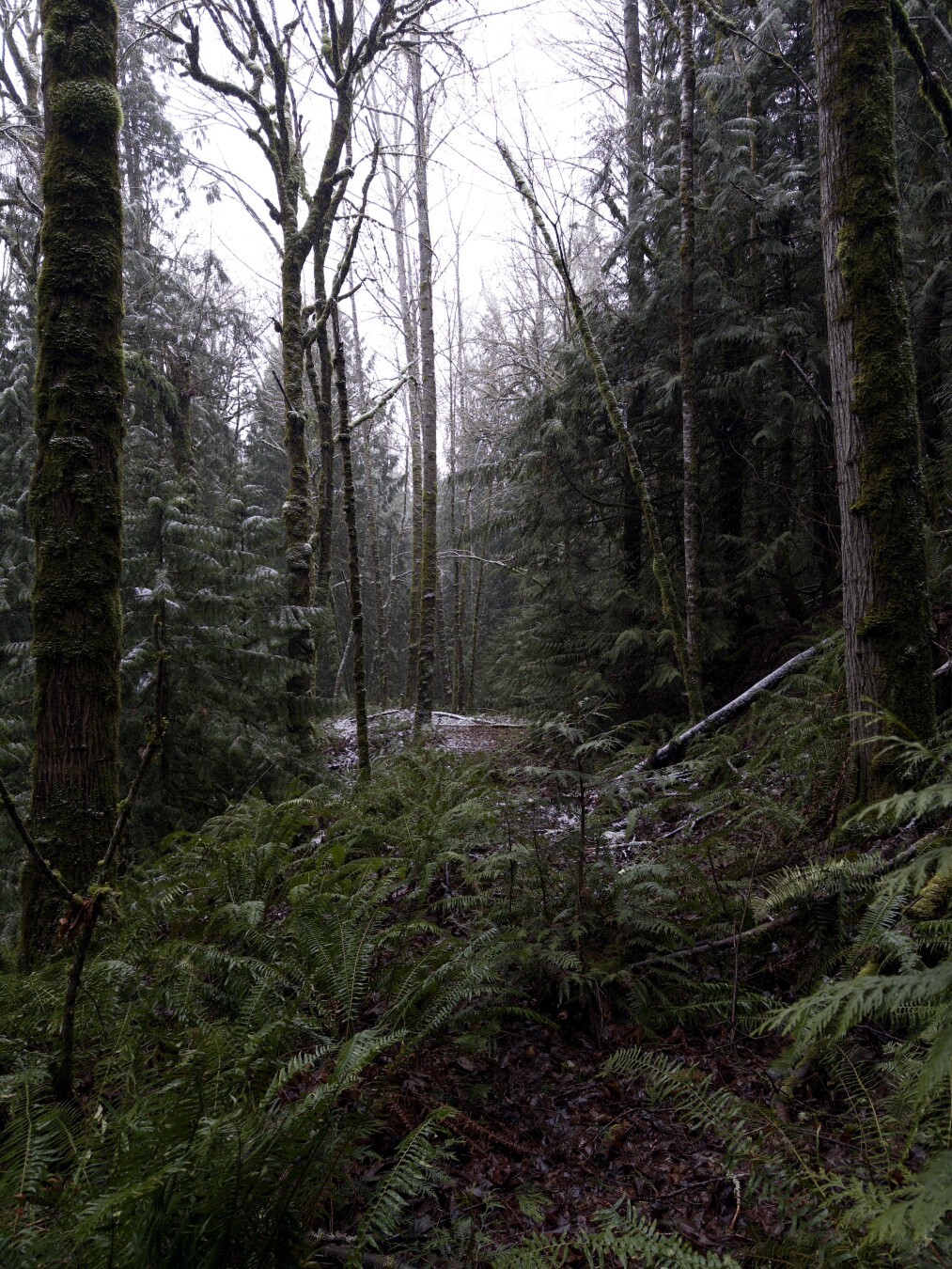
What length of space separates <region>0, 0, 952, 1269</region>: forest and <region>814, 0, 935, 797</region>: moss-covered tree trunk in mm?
21

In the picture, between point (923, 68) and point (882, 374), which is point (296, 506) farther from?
point (923, 68)

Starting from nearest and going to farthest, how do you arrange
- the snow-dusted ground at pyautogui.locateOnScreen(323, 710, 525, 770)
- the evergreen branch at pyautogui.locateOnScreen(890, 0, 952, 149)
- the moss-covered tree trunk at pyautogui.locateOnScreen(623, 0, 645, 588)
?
the evergreen branch at pyautogui.locateOnScreen(890, 0, 952, 149)
the moss-covered tree trunk at pyautogui.locateOnScreen(623, 0, 645, 588)
the snow-dusted ground at pyautogui.locateOnScreen(323, 710, 525, 770)

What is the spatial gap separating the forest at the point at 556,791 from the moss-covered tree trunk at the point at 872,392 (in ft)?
0.07

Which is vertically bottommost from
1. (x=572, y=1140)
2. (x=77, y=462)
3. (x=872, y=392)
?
(x=572, y=1140)

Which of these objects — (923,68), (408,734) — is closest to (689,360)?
(923,68)

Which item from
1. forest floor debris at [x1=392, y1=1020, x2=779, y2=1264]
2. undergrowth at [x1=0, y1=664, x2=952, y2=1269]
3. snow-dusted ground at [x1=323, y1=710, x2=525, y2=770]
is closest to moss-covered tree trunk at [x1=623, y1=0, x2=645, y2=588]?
snow-dusted ground at [x1=323, y1=710, x2=525, y2=770]

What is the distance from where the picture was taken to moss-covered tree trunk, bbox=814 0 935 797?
11.5 feet

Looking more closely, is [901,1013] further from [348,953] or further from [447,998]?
[348,953]

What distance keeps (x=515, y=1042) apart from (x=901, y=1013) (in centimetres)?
148

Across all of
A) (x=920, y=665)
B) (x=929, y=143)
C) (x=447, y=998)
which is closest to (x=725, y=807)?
(x=920, y=665)

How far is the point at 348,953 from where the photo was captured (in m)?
2.75

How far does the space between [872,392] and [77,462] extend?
13.8 ft

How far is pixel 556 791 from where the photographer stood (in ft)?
12.2

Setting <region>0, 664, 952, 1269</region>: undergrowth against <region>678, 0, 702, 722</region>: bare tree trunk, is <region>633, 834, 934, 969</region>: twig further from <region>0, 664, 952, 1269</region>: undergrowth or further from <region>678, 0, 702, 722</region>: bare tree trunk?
<region>678, 0, 702, 722</region>: bare tree trunk
